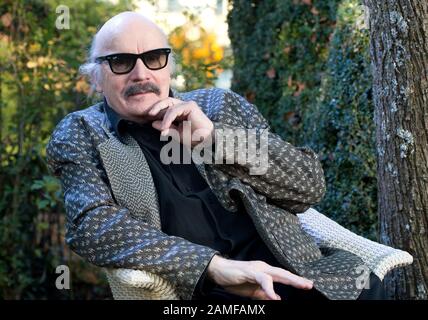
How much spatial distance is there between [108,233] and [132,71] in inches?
29.5

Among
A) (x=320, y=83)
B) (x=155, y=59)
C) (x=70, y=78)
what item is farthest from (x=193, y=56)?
(x=155, y=59)

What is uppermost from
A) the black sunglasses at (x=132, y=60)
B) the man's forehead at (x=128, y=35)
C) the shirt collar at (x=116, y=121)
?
the man's forehead at (x=128, y=35)

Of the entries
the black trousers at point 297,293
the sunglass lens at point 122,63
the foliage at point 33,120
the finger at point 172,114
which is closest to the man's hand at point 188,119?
the finger at point 172,114

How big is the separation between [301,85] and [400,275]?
2.42 m

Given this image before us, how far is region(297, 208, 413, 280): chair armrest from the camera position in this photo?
3.32 meters

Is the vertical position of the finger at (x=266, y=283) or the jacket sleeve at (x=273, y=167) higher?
the jacket sleeve at (x=273, y=167)

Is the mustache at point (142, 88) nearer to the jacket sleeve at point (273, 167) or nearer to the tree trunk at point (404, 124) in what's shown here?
the jacket sleeve at point (273, 167)

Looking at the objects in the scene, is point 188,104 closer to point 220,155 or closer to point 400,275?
point 220,155

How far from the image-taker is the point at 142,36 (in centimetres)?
340

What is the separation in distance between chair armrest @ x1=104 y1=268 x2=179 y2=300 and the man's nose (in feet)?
2.70

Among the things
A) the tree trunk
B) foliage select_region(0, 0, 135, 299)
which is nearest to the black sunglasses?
the tree trunk

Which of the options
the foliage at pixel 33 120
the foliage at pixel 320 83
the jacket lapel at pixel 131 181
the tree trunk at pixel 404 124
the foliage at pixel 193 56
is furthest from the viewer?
the foliage at pixel 33 120

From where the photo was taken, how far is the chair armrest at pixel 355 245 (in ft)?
10.9

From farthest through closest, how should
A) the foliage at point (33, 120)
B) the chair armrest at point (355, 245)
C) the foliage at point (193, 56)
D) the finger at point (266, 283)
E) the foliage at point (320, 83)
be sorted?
1. the foliage at point (33, 120)
2. the foliage at point (193, 56)
3. the foliage at point (320, 83)
4. the chair armrest at point (355, 245)
5. the finger at point (266, 283)
